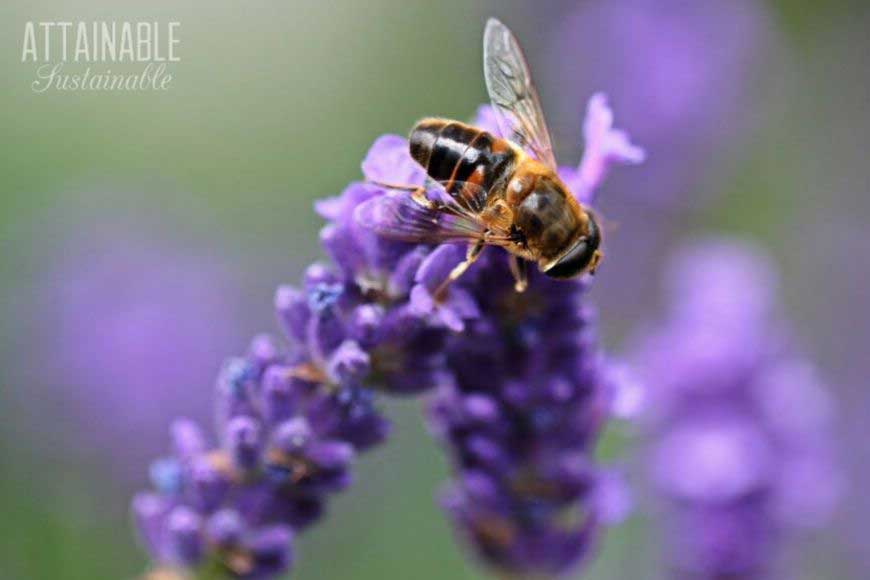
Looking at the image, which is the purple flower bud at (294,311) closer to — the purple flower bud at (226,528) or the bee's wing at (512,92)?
the purple flower bud at (226,528)

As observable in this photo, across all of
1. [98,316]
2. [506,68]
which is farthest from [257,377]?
[98,316]

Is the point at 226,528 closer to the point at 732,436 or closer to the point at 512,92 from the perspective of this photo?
the point at 512,92

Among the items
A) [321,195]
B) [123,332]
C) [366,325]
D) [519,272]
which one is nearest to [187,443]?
[366,325]

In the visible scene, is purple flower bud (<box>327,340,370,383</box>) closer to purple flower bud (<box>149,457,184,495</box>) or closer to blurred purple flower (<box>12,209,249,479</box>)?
purple flower bud (<box>149,457,184,495</box>)

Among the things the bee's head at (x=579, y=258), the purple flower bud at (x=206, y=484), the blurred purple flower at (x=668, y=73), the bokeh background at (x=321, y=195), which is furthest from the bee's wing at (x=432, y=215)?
the blurred purple flower at (x=668, y=73)

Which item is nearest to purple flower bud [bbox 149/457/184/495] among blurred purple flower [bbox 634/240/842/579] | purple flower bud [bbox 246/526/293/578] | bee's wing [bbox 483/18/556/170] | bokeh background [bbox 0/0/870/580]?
purple flower bud [bbox 246/526/293/578]

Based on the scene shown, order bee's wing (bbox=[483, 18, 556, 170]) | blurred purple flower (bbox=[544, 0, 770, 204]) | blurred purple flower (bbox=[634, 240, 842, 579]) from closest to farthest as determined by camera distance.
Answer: bee's wing (bbox=[483, 18, 556, 170]) < blurred purple flower (bbox=[634, 240, 842, 579]) < blurred purple flower (bbox=[544, 0, 770, 204])
